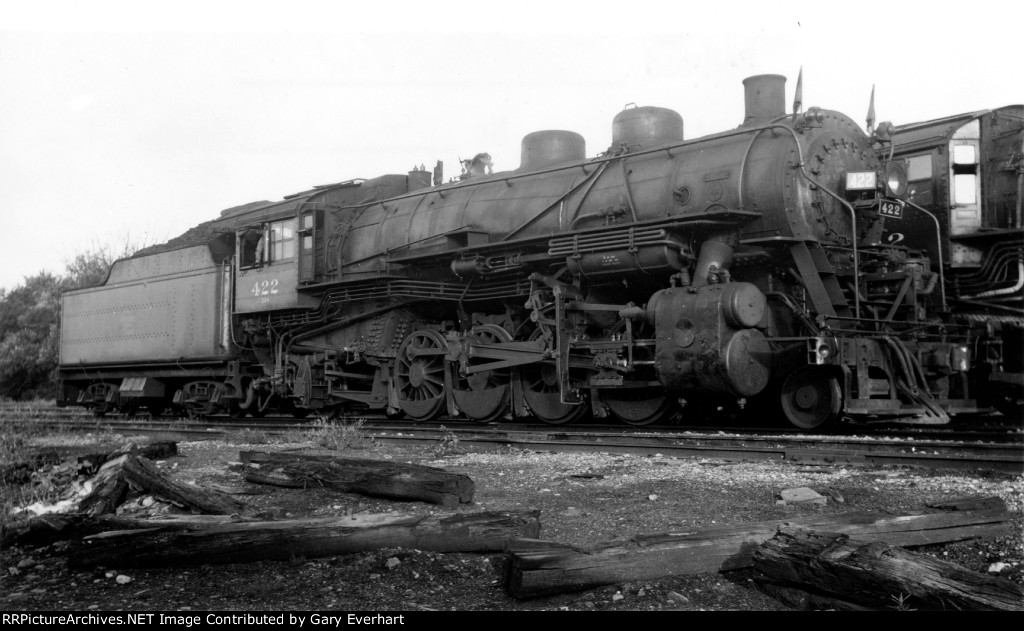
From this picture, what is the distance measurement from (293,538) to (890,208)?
7657 mm

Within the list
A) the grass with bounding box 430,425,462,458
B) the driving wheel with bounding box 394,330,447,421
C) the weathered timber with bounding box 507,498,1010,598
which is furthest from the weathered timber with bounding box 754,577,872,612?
the driving wheel with bounding box 394,330,447,421

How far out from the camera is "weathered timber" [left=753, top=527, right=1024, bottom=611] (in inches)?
111

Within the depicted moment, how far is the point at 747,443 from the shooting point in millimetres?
7500

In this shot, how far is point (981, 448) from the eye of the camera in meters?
6.61

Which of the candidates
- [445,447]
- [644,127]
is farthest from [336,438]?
[644,127]

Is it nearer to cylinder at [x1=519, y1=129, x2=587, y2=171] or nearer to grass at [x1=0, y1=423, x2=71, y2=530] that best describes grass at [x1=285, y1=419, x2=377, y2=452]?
grass at [x1=0, y1=423, x2=71, y2=530]

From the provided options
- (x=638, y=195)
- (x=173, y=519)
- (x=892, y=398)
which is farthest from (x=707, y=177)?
(x=173, y=519)

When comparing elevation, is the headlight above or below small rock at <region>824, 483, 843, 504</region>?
above

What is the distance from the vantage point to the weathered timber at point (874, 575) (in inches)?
111

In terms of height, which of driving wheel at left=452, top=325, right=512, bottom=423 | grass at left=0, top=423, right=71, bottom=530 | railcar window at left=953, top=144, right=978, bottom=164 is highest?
railcar window at left=953, top=144, right=978, bottom=164

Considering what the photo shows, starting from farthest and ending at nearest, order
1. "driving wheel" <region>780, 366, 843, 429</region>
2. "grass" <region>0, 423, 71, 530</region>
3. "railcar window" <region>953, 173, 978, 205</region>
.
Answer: "railcar window" <region>953, 173, 978, 205</region> < "driving wheel" <region>780, 366, 843, 429</region> < "grass" <region>0, 423, 71, 530</region>

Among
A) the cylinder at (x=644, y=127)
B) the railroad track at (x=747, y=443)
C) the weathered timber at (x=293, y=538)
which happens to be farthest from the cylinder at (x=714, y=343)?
the weathered timber at (x=293, y=538)

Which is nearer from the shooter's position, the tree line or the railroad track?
the railroad track

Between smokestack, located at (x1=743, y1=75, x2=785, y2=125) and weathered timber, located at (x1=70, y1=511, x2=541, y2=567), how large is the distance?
7.20 metres
